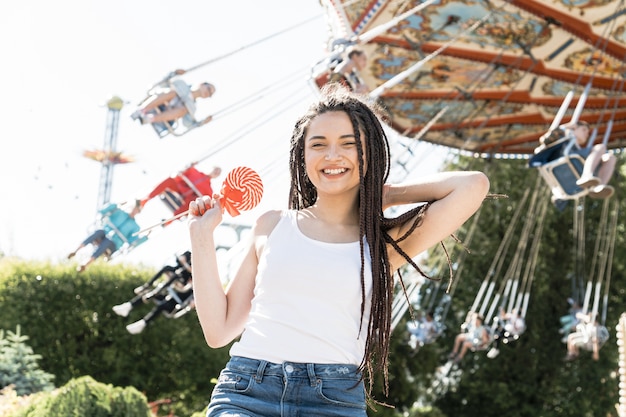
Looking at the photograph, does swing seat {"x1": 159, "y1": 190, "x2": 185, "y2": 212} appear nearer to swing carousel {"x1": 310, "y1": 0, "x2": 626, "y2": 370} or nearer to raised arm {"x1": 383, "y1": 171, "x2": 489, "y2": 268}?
swing carousel {"x1": 310, "y1": 0, "x2": 626, "y2": 370}

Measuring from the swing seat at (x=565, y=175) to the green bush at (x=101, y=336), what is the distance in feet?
22.3

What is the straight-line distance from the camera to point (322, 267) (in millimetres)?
2324

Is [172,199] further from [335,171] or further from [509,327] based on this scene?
[509,327]

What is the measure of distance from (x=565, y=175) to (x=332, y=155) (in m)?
7.34

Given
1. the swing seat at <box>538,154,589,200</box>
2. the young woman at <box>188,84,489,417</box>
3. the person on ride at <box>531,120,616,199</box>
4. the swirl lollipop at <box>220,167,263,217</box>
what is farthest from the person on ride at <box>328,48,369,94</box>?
the young woman at <box>188,84,489,417</box>

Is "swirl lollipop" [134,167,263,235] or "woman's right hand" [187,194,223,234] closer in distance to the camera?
"woman's right hand" [187,194,223,234]

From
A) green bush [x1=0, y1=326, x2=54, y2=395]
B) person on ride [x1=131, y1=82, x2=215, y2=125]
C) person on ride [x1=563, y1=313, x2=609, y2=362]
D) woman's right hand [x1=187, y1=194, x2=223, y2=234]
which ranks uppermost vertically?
woman's right hand [x1=187, y1=194, x2=223, y2=234]

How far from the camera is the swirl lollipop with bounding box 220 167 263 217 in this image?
2676 mm

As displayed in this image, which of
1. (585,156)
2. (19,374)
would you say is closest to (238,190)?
(585,156)

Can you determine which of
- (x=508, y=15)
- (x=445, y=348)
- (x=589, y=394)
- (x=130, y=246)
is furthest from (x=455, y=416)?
(x=130, y=246)

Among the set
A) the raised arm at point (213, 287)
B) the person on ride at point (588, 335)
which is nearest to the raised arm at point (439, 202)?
the raised arm at point (213, 287)

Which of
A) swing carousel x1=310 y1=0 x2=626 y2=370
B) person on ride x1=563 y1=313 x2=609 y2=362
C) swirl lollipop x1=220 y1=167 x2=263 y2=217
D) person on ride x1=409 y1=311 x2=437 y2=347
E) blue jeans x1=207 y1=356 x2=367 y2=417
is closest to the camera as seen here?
blue jeans x1=207 y1=356 x2=367 y2=417

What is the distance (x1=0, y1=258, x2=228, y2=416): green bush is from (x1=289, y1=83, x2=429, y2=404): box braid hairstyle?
1217cm

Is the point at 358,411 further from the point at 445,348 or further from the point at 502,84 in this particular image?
the point at 445,348
